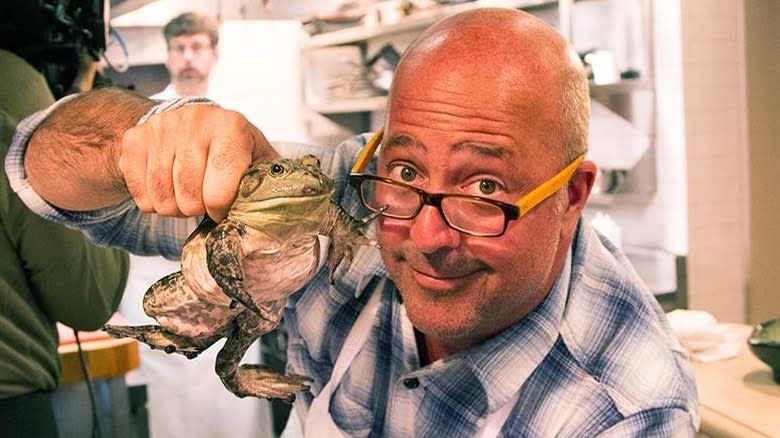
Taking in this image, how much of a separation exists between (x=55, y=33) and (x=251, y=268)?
1205 mm

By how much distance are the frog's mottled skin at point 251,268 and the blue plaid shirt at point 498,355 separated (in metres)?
0.40

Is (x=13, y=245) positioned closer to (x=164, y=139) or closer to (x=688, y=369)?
(x=164, y=139)

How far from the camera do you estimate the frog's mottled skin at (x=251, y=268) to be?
27.7 inches

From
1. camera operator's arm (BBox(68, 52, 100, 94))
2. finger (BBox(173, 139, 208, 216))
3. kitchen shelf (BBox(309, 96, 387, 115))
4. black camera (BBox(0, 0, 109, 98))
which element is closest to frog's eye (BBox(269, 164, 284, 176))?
finger (BBox(173, 139, 208, 216))

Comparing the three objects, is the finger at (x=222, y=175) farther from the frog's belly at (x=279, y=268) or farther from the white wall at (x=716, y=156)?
the white wall at (x=716, y=156)

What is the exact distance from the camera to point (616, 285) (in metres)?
1.30

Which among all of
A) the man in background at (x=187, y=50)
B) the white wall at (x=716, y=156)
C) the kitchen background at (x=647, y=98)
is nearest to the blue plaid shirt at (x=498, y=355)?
the man in background at (x=187, y=50)

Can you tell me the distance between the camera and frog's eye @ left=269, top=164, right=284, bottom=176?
0.70 meters

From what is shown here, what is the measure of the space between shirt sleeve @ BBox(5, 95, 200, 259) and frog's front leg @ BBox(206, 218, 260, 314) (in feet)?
1.57

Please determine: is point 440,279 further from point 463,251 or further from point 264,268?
point 264,268

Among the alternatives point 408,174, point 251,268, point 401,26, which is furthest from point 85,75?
point 401,26

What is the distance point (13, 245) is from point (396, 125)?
0.82 m

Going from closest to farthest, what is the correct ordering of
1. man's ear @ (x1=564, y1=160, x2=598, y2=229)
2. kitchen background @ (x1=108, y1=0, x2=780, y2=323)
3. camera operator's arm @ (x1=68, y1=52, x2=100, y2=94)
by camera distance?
man's ear @ (x1=564, y1=160, x2=598, y2=229)
camera operator's arm @ (x1=68, y1=52, x2=100, y2=94)
kitchen background @ (x1=108, y1=0, x2=780, y2=323)

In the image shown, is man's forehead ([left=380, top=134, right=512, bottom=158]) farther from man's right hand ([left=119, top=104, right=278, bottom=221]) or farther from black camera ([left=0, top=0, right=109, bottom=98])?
black camera ([left=0, top=0, right=109, bottom=98])
